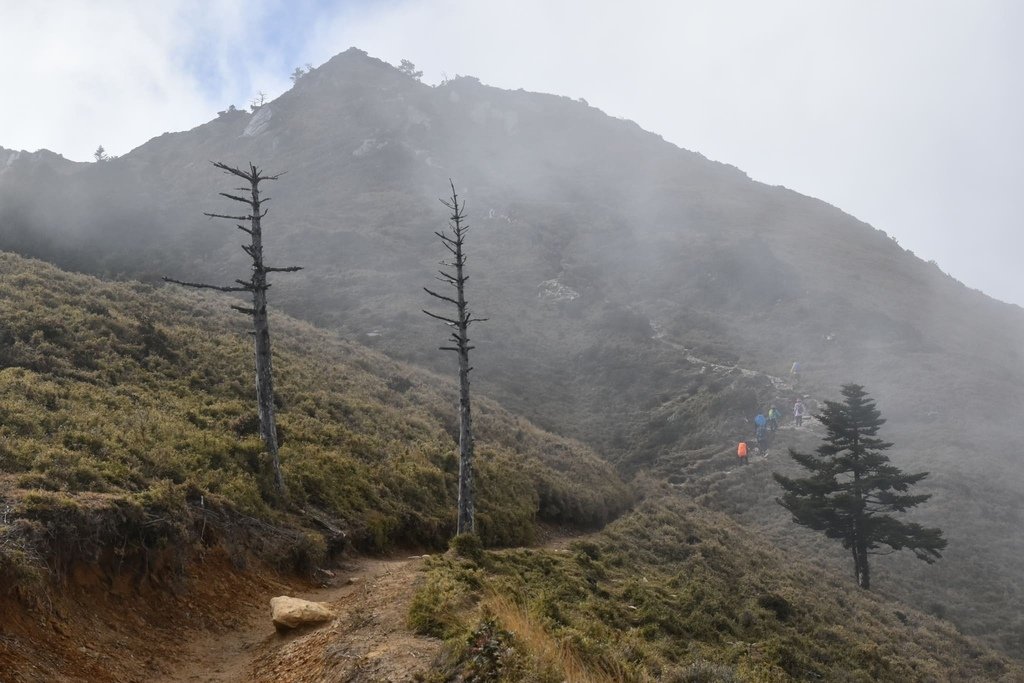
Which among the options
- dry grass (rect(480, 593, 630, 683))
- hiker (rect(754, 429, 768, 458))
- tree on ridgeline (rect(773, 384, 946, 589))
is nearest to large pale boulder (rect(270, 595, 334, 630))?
dry grass (rect(480, 593, 630, 683))

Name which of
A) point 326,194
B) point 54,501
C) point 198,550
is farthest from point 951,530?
point 326,194

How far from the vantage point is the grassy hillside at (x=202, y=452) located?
10.6 meters

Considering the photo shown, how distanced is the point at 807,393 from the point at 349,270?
130ft

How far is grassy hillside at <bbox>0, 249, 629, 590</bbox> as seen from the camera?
10555 mm

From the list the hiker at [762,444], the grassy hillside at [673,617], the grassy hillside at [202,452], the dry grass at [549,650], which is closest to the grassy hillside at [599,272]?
the hiker at [762,444]

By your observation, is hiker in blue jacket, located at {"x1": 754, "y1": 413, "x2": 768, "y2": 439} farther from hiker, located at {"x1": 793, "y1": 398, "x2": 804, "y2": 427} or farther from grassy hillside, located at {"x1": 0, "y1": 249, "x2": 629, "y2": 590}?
grassy hillside, located at {"x1": 0, "y1": 249, "x2": 629, "y2": 590}

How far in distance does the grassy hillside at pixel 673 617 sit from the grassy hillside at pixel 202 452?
3.33m

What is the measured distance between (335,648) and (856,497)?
22.6m

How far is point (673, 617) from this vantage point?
14.4 metres

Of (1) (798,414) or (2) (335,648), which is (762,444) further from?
(2) (335,648)

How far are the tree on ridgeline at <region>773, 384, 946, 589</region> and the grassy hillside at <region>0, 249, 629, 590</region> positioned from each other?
7521mm

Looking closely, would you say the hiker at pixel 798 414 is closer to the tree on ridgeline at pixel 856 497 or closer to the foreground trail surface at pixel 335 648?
the tree on ridgeline at pixel 856 497

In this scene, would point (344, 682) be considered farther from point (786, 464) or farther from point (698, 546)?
Answer: point (786, 464)

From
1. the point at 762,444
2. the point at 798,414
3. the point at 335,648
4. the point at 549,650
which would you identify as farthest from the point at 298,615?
the point at 798,414
